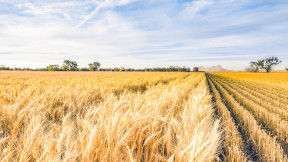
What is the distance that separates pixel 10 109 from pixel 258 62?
10230 centimetres

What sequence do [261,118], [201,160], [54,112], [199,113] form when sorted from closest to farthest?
1. [201,160]
2. [199,113]
3. [54,112]
4. [261,118]

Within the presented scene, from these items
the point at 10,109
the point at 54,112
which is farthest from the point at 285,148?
the point at 10,109

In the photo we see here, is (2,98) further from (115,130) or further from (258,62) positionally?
(258,62)

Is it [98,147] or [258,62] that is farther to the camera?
[258,62]

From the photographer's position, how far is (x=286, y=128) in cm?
222

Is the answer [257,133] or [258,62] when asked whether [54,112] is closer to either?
[257,133]

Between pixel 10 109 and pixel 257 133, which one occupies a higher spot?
pixel 10 109

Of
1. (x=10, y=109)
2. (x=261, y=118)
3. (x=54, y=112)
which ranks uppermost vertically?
(x=10, y=109)

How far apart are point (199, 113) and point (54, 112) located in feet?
6.88

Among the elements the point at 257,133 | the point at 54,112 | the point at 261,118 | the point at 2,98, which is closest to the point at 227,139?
the point at 257,133

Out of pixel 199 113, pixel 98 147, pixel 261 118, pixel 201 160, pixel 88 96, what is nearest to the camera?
pixel 201 160

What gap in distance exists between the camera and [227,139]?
1688 mm

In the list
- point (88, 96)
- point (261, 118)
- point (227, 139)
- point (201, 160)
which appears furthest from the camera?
point (88, 96)

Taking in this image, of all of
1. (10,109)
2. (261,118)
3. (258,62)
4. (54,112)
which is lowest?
(261,118)
